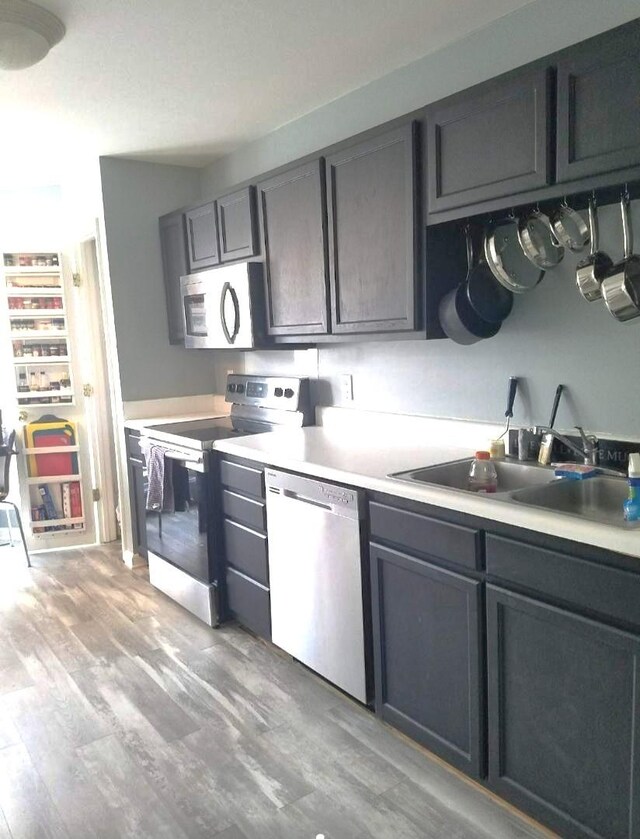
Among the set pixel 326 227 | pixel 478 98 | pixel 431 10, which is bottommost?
pixel 326 227

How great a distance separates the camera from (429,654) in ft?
6.36

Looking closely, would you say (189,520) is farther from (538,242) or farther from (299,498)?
(538,242)

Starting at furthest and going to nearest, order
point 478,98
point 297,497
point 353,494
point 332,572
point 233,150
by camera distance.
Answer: point 233,150 → point 297,497 → point 332,572 → point 353,494 → point 478,98

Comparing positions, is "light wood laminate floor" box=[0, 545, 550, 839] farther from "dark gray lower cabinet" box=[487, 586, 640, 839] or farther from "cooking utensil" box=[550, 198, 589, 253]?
"cooking utensil" box=[550, 198, 589, 253]

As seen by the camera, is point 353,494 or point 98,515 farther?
point 98,515

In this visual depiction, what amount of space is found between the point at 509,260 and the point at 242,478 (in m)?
1.41

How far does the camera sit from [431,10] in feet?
7.09

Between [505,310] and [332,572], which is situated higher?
[505,310]

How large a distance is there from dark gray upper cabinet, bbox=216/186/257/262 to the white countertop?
3.04 ft

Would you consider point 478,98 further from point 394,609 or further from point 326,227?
point 394,609

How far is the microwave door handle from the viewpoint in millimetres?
3137

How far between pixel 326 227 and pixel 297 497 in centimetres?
110

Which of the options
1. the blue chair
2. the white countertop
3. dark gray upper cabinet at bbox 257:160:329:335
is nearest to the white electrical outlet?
the white countertop

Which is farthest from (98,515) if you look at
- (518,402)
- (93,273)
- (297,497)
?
(518,402)
